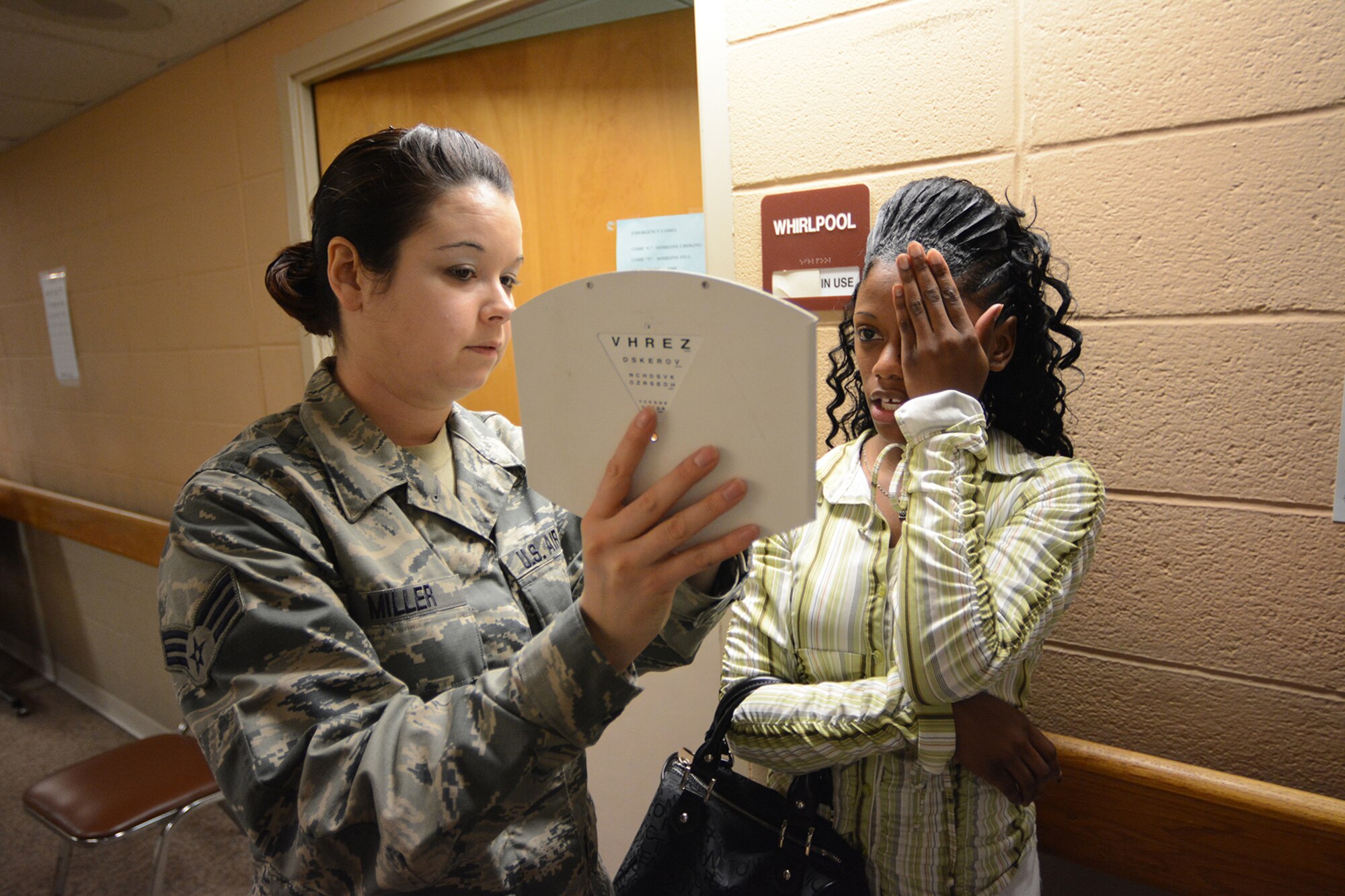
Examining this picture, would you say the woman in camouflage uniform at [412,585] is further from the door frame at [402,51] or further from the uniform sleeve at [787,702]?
the door frame at [402,51]

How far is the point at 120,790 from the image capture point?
197 cm

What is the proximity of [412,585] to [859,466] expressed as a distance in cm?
63

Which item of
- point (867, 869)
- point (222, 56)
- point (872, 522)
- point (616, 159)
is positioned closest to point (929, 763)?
point (867, 869)

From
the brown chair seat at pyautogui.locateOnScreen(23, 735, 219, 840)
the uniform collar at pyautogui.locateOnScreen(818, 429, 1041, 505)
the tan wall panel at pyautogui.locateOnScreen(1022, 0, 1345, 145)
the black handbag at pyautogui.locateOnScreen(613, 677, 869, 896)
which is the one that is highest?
the tan wall panel at pyautogui.locateOnScreen(1022, 0, 1345, 145)

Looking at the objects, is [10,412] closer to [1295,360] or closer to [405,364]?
[405,364]

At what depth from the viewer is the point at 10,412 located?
404cm

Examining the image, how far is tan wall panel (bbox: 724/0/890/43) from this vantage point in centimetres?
133

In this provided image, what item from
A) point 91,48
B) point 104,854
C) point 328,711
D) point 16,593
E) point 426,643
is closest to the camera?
point 328,711

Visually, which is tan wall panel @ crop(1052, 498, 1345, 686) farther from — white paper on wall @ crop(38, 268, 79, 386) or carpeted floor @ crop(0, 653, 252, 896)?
white paper on wall @ crop(38, 268, 79, 386)

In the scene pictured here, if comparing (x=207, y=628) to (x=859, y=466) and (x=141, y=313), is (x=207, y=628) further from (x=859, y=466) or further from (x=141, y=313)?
(x=141, y=313)

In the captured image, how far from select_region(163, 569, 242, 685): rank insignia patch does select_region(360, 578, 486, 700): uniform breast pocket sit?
14 cm

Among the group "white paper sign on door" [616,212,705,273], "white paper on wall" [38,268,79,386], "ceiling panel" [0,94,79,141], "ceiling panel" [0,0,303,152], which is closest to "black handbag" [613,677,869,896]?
"white paper sign on door" [616,212,705,273]

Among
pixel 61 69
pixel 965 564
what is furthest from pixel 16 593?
pixel 965 564

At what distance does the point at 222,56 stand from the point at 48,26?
0.45m
